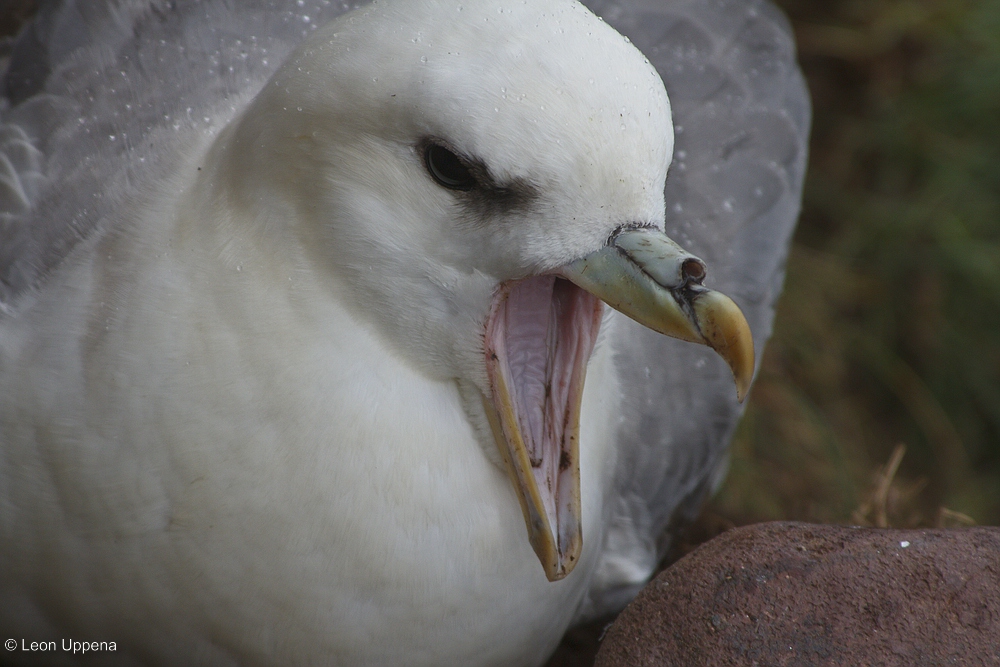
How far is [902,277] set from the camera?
3.98 metres

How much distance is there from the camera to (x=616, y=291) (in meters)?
1.54

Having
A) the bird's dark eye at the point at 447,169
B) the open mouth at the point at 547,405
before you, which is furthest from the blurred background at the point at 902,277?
the bird's dark eye at the point at 447,169

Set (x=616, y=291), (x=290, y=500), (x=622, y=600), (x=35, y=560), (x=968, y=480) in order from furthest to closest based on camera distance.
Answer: (x=968, y=480), (x=622, y=600), (x=35, y=560), (x=290, y=500), (x=616, y=291)

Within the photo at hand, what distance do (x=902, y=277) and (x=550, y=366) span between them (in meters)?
2.55

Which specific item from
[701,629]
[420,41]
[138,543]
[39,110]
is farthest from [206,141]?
[701,629]

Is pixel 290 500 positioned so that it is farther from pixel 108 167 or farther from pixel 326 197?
pixel 108 167

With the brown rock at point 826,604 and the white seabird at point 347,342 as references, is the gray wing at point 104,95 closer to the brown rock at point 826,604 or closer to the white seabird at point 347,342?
the white seabird at point 347,342

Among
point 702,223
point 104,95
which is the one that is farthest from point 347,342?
point 702,223

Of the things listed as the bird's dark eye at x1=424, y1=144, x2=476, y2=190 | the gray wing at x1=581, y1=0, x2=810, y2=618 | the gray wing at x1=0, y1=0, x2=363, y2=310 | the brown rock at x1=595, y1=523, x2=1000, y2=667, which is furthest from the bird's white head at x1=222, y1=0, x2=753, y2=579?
the gray wing at x1=581, y1=0, x2=810, y2=618

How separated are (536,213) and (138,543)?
2.48ft

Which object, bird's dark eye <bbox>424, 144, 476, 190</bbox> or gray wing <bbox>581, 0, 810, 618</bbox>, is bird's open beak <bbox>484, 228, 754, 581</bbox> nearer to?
bird's dark eye <bbox>424, 144, 476, 190</bbox>

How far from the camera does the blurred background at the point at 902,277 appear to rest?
3.75m

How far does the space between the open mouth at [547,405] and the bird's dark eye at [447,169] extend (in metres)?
0.21

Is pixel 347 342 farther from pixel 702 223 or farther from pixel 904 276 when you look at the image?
pixel 904 276
